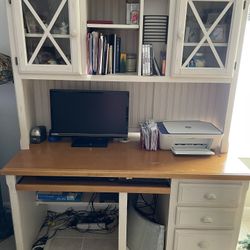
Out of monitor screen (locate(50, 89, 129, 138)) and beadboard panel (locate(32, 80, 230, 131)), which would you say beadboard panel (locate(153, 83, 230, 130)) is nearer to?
beadboard panel (locate(32, 80, 230, 131))

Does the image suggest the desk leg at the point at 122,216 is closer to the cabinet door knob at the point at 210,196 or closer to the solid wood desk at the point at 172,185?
the solid wood desk at the point at 172,185

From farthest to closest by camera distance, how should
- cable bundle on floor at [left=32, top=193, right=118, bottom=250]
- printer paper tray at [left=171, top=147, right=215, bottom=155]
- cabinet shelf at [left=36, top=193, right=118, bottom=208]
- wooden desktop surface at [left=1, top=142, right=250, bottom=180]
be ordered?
cable bundle on floor at [left=32, top=193, right=118, bottom=250], cabinet shelf at [left=36, top=193, right=118, bottom=208], printer paper tray at [left=171, top=147, right=215, bottom=155], wooden desktop surface at [left=1, top=142, right=250, bottom=180]

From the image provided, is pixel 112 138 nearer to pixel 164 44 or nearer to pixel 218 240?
pixel 164 44

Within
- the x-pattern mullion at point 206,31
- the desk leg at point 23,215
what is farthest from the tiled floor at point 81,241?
the x-pattern mullion at point 206,31

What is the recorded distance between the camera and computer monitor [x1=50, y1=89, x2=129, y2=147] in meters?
1.73

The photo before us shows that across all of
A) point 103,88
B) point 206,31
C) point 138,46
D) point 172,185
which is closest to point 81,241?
point 172,185

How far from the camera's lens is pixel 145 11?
60.3 inches

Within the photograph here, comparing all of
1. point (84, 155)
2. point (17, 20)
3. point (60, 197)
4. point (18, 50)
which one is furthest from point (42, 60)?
point (60, 197)

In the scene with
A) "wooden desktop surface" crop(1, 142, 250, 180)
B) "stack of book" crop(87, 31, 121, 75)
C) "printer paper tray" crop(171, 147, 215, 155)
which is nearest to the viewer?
"wooden desktop surface" crop(1, 142, 250, 180)

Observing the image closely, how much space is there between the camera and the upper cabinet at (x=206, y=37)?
140 cm

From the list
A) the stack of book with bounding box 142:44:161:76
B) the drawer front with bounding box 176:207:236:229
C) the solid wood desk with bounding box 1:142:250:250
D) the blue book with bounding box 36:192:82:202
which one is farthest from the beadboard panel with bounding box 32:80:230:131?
the drawer front with bounding box 176:207:236:229

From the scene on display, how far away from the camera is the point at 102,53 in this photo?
59.8 inches

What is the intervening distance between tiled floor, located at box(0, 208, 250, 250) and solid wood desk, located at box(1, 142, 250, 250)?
1.02 ft

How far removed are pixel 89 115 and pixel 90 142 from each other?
20cm
